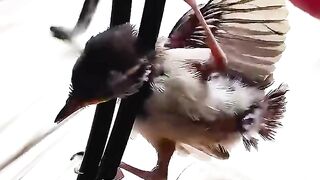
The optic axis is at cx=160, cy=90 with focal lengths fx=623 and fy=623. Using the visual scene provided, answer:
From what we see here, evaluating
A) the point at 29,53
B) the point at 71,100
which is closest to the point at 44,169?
the point at 29,53

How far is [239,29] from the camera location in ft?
1.17

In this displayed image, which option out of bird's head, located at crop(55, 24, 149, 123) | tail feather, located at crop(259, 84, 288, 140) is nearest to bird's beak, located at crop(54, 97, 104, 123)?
bird's head, located at crop(55, 24, 149, 123)

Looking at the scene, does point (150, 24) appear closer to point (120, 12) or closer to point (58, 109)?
point (120, 12)

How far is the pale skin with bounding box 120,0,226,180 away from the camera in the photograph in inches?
13.4

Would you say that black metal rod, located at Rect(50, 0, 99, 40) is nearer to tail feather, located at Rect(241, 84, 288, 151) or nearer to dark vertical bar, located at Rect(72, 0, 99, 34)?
dark vertical bar, located at Rect(72, 0, 99, 34)

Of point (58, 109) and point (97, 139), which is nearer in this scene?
point (97, 139)

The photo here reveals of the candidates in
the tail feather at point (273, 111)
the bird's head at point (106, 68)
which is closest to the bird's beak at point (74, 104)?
the bird's head at point (106, 68)

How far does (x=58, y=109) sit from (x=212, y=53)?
194mm

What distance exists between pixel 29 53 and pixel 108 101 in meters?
0.18

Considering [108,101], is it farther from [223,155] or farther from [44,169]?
[44,169]

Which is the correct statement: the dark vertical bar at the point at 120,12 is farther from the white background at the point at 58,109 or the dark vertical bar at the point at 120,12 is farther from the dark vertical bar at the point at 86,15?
the white background at the point at 58,109

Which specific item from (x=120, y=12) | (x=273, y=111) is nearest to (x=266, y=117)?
(x=273, y=111)

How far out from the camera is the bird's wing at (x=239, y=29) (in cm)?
35

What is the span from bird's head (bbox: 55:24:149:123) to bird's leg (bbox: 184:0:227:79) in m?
0.04
